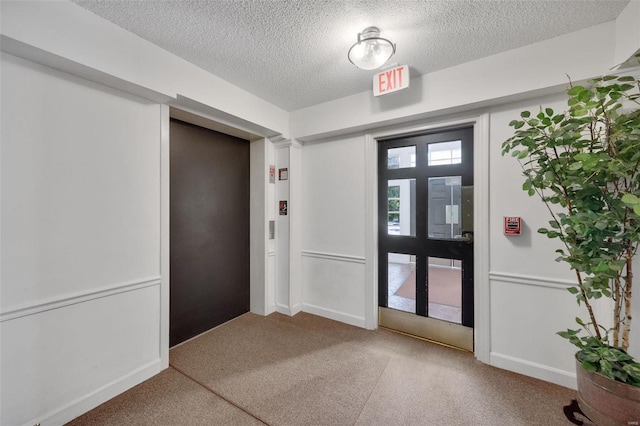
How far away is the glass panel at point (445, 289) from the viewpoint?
2508mm

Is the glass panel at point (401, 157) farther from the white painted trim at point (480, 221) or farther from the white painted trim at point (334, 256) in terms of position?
the white painted trim at point (334, 256)

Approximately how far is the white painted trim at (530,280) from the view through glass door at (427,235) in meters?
0.24

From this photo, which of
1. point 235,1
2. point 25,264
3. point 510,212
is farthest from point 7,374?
point 510,212

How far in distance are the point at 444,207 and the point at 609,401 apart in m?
1.66

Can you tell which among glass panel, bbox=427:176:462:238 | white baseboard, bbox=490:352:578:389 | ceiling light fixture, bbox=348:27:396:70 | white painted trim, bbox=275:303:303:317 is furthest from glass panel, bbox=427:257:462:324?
ceiling light fixture, bbox=348:27:396:70

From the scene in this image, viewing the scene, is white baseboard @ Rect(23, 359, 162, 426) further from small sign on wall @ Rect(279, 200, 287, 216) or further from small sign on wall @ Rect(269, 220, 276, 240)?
small sign on wall @ Rect(279, 200, 287, 216)

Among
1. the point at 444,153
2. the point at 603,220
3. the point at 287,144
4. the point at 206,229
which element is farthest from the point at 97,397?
the point at 444,153

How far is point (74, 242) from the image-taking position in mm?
1692

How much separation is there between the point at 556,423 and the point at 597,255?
45.4 inches

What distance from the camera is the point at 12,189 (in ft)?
4.81

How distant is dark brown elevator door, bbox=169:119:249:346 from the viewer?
8.40 ft

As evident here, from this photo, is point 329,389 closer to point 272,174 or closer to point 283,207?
point 283,207

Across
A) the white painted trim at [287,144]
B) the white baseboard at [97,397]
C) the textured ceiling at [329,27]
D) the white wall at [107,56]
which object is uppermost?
the textured ceiling at [329,27]

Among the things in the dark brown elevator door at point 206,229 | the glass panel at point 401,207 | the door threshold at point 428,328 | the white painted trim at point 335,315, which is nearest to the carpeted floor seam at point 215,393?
the dark brown elevator door at point 206,229
